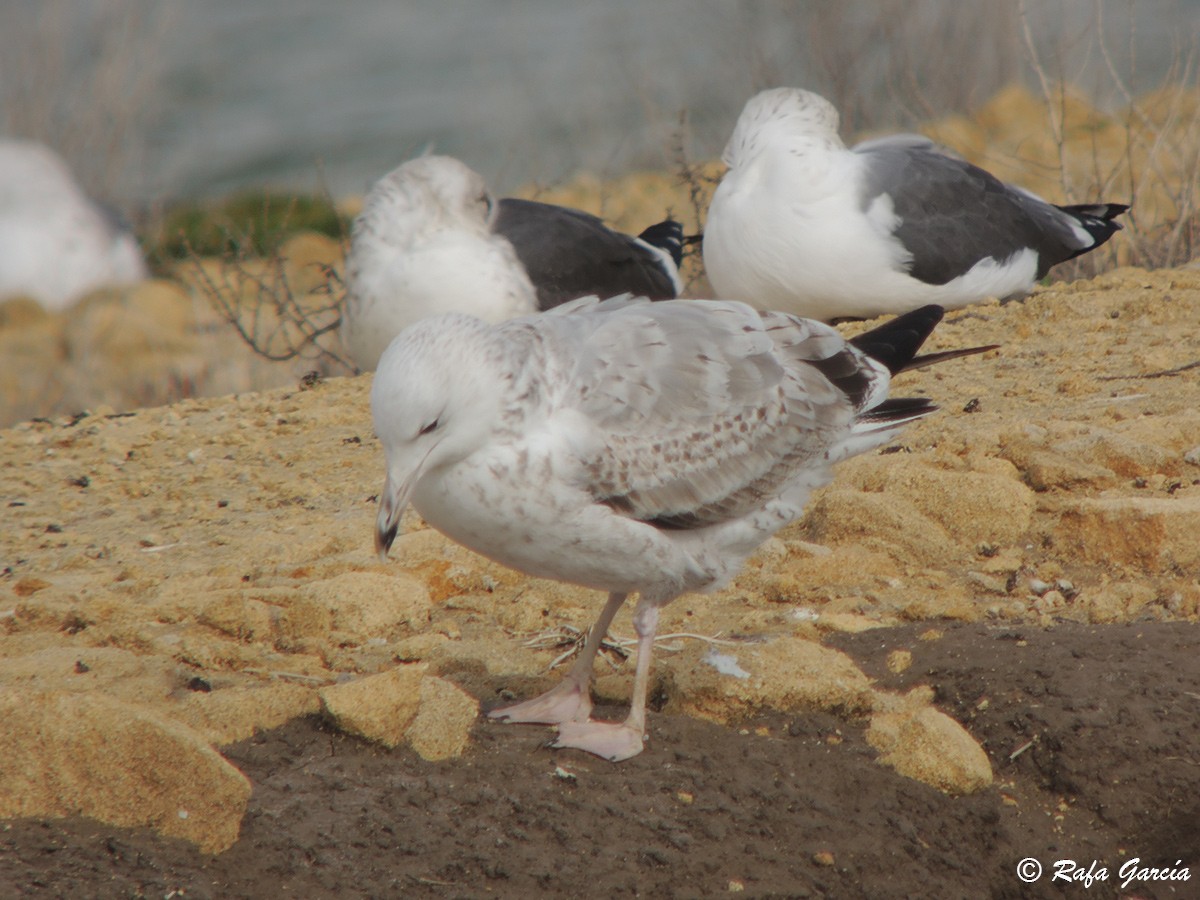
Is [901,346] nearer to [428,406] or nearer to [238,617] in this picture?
[428,406]

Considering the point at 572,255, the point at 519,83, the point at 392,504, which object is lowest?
the point at 519,83

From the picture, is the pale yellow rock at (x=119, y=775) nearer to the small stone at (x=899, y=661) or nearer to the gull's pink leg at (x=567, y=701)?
the gull's pink leg at (x=567, y=701)

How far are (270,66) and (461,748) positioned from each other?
65.8 ft

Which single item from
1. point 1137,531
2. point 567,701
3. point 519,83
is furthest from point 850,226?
point 519,83

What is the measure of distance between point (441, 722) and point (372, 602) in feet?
3.22

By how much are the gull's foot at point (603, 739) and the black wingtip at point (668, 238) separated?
16.0 ft

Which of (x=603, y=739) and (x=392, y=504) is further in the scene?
(x=603, y=739)

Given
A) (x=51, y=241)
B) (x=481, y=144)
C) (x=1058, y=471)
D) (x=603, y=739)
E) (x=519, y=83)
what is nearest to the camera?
(x=603, y=739)

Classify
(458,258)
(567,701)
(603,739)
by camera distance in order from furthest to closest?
(458,258) → (567,701) → (603,739)

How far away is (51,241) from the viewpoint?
44.2ft

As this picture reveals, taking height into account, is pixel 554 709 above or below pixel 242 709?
below

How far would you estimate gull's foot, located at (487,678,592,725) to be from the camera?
3.94m

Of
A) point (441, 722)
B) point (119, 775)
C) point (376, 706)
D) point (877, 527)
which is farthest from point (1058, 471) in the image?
point (119, 775)

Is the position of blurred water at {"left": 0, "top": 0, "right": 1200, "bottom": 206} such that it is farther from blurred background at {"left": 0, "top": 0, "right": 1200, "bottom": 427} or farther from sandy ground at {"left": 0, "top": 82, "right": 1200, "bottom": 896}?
sandy ground at {"left": 0, "top": 82, "right": 1200, "bottom": 896}
